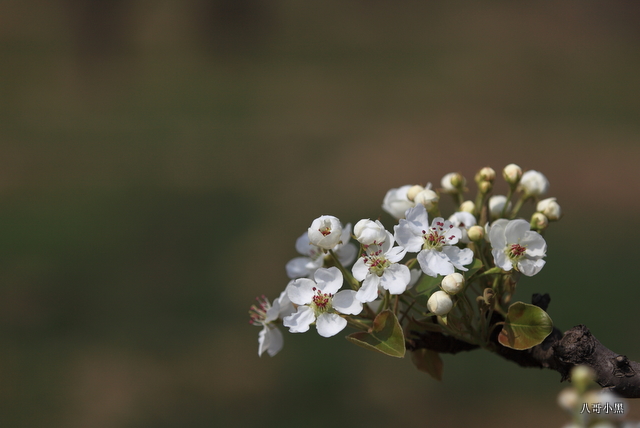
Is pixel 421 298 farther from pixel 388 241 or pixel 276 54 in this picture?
pixel 276 54

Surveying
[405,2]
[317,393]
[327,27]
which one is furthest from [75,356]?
[405,2]

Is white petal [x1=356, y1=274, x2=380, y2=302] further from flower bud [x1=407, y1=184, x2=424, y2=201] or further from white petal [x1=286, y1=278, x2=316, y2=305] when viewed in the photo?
flower bud [x1=407, y1=184, x2=424, y2=201]

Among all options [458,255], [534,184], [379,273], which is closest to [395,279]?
[379,273]

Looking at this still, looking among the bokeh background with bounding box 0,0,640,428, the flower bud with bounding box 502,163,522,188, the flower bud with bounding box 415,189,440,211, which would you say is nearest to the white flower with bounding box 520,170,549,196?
the flower bud with bounding box 502,163,522,188

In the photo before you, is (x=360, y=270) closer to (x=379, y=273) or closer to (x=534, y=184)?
(x=379, y=273)

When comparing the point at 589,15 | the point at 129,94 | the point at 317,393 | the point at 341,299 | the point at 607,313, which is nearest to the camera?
the point at 341,299

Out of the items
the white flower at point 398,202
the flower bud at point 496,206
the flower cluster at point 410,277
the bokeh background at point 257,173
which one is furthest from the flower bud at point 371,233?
the bokeh background at point 257,173
